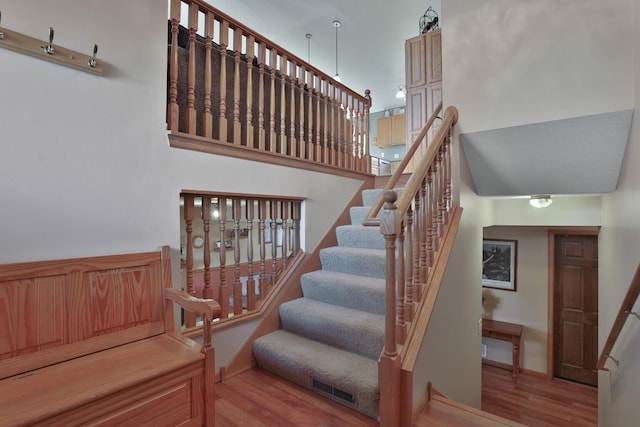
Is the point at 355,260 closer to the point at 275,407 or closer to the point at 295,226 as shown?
the point at 295,226

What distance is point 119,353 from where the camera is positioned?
1.44 metres

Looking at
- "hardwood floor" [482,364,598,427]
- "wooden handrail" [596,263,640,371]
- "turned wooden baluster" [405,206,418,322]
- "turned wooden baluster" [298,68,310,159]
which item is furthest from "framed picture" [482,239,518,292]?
"turned wooden baluster" [405,206,418,322]

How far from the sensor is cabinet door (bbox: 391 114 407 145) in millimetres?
7324

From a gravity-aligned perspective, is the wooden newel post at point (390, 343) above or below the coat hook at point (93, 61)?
below

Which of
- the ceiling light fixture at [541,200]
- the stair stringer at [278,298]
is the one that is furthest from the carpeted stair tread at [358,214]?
the ceiling light fixture at [541,200]

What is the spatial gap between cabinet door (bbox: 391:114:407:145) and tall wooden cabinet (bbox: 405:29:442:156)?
3105 millimetres

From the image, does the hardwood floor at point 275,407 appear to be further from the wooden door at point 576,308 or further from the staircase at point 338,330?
the wooden door at point 576,308

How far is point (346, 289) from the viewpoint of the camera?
232cm

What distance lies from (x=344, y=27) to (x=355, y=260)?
3627 mm

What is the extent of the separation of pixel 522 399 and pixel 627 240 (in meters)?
3.22

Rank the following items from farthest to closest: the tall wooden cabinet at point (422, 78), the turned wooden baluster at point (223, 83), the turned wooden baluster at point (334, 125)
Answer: the tall wooden cabinet at point (422, 78) < the turned wooden baluster at point (334, 125) < the turned wooden baluster at point (223, 83)

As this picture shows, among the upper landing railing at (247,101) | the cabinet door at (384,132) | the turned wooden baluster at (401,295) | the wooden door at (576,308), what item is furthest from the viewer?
the cabinet door at (384,132)

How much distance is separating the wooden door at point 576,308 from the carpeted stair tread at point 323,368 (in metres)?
4.15

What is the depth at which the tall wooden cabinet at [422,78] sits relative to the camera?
401cm
